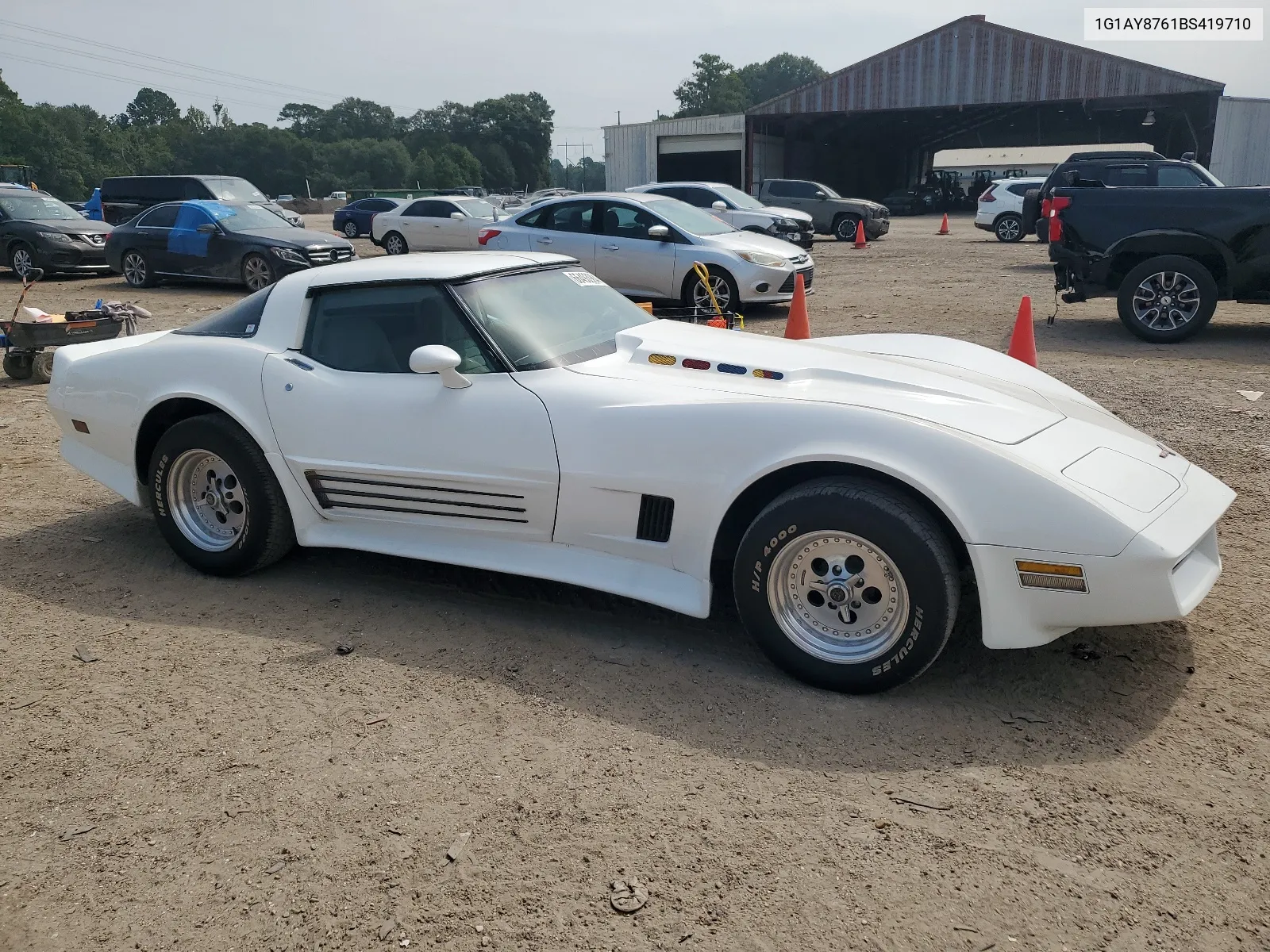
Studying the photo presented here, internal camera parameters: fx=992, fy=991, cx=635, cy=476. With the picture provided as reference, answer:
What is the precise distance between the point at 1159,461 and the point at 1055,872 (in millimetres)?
1728

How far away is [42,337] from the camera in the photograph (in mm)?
8625

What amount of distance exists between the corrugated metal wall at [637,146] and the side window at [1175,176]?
108ft

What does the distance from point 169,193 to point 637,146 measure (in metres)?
29.4

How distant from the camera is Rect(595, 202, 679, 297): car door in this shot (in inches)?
473

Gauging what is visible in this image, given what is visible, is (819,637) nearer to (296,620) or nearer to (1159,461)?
(1159,461)

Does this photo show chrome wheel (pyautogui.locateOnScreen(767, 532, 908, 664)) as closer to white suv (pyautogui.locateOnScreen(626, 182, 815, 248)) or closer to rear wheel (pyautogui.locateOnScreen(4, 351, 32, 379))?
rear wheel (pyautogui.locateOnScreen(4, 351, 32, 379))

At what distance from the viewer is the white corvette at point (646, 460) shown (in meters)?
3.05

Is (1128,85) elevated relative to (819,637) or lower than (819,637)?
elevated

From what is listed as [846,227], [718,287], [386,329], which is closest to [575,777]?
[386,329]

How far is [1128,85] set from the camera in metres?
35.7

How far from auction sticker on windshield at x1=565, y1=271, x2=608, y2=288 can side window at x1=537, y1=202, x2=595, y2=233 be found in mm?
8114

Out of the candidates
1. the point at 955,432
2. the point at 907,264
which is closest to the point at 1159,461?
the point at 955,432

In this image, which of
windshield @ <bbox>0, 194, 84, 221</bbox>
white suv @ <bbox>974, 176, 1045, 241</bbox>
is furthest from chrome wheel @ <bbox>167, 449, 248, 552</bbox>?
white suv @ <bbox>974, 176, 1045, 241</bbox>

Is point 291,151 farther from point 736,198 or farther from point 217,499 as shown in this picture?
point 217,499
